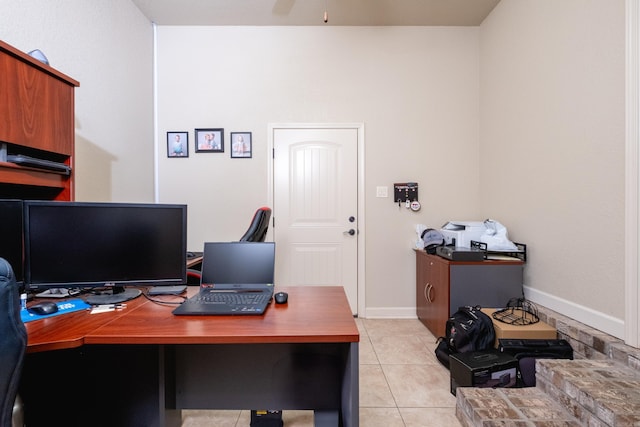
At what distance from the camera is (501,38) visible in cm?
284

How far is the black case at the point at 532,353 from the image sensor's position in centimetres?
183

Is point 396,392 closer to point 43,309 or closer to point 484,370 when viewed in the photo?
point 484,370

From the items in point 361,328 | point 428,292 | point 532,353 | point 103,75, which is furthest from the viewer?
point 361,328

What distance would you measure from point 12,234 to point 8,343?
0.92m

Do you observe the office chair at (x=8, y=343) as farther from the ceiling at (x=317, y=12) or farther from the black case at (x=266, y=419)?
the ceiling at (x=317, y=12)

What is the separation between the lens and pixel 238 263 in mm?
1498

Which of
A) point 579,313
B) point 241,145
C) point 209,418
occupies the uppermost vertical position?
point 241,145

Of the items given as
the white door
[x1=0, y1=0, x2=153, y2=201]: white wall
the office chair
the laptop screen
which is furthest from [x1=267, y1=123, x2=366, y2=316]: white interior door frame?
the office chair

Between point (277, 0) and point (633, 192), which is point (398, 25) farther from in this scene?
point (633, 192)

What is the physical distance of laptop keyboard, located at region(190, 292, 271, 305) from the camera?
1.29 meters

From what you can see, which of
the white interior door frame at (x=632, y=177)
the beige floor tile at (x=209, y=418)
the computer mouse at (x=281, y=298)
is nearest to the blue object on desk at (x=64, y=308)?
the computer mouse at (x=281, y=298)

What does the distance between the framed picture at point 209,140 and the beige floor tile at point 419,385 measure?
2.71 meters

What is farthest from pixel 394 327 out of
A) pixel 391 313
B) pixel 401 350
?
pixel 401 350

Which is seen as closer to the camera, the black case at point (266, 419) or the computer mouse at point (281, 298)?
the computer mouse at point (281, 298)
